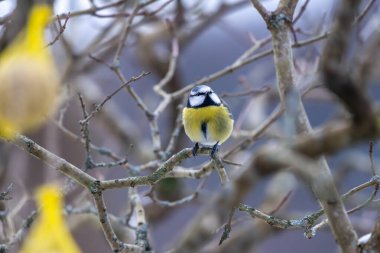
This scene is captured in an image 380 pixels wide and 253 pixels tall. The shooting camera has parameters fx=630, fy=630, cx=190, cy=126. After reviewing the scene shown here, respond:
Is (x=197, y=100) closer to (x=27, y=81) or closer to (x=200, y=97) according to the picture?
(x=200, y=97)

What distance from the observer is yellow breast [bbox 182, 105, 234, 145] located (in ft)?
6.33

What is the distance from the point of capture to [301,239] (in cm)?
443

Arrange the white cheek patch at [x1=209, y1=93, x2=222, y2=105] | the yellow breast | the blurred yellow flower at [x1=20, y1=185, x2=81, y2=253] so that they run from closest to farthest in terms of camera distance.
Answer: the blurred yellow flower at [x1=20, y1=185, x2=81, y2=253] → the yellow breast → the white cheek patch at [x1=209, y1=93, x2=222, y2=105]

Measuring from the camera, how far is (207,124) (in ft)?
6.43

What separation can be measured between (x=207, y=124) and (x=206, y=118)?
3 centimetres

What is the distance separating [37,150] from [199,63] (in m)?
3.77

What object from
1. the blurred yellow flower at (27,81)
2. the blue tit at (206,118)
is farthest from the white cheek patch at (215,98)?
the blurred yellow flower at (27,81)

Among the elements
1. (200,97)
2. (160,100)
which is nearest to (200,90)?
(200,97)

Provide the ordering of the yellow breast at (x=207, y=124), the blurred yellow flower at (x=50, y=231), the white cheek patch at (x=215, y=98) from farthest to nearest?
the white cheek patch at (x=215, y=98), the yellow breast at (x=207, y=124), the blurred yellow flower at (x=50, y=231)

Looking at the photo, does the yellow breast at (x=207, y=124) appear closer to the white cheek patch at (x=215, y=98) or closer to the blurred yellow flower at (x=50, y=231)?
the white cheek patch at (x=215, y=98)

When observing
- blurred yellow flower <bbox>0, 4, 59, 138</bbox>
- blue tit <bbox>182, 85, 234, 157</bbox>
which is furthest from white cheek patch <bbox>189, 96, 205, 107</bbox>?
blurred yellow flower <bbox>0, 4, 59, 138</bbox>

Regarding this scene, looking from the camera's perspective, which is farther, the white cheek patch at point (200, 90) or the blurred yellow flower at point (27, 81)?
the white cheek patch at point (200, 90)

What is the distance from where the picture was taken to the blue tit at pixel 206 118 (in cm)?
193

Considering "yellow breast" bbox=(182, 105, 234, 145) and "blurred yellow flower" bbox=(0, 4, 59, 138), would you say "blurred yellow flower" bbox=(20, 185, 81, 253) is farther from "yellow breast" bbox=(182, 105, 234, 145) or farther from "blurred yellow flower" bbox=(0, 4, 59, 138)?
"yellow breast" bbox=(182, 105, 234, 145)
